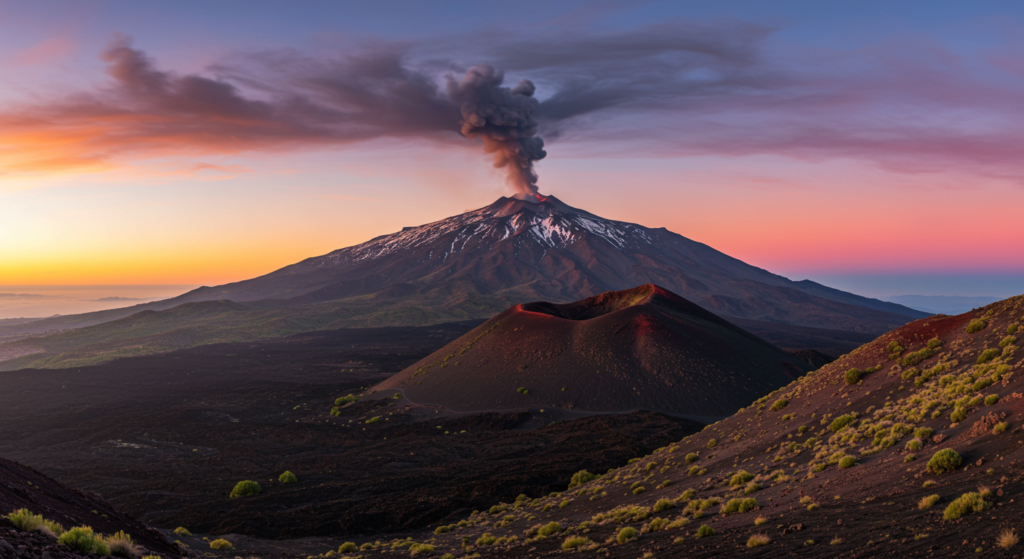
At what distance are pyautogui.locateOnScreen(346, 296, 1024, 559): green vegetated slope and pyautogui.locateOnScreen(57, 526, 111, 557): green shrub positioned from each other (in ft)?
Result: 39.6

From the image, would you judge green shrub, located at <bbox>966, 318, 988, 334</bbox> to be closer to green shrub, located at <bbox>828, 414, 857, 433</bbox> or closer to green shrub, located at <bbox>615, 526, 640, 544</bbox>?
green shrub, located at <bbox>828, 414, 857, 433</bbox>

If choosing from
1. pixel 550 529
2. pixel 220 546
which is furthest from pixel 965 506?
pixel 220 546

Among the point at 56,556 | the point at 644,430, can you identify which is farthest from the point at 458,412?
the point at 56,556

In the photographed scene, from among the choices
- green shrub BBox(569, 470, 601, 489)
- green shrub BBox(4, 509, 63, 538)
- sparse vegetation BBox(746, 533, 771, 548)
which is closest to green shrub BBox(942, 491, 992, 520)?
sparse vegetation BBox(746, 533, 771, 548)

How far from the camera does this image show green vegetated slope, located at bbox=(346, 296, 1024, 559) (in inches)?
485

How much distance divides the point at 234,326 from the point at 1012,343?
208824mm

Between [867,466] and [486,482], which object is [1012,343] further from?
[486,482]

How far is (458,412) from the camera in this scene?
64438mm

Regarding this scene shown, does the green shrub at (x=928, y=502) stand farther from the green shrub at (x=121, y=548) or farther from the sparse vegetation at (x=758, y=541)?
the green shrub at (x=121, y=548)

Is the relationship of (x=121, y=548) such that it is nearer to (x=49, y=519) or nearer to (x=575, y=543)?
(x=49, y=519)

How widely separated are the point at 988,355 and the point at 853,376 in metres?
6.98

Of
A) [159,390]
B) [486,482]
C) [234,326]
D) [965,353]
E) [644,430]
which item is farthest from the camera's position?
[234,326]

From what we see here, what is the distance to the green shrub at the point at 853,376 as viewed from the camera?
28781 millimetres

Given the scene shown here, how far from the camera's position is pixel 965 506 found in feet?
38.3
